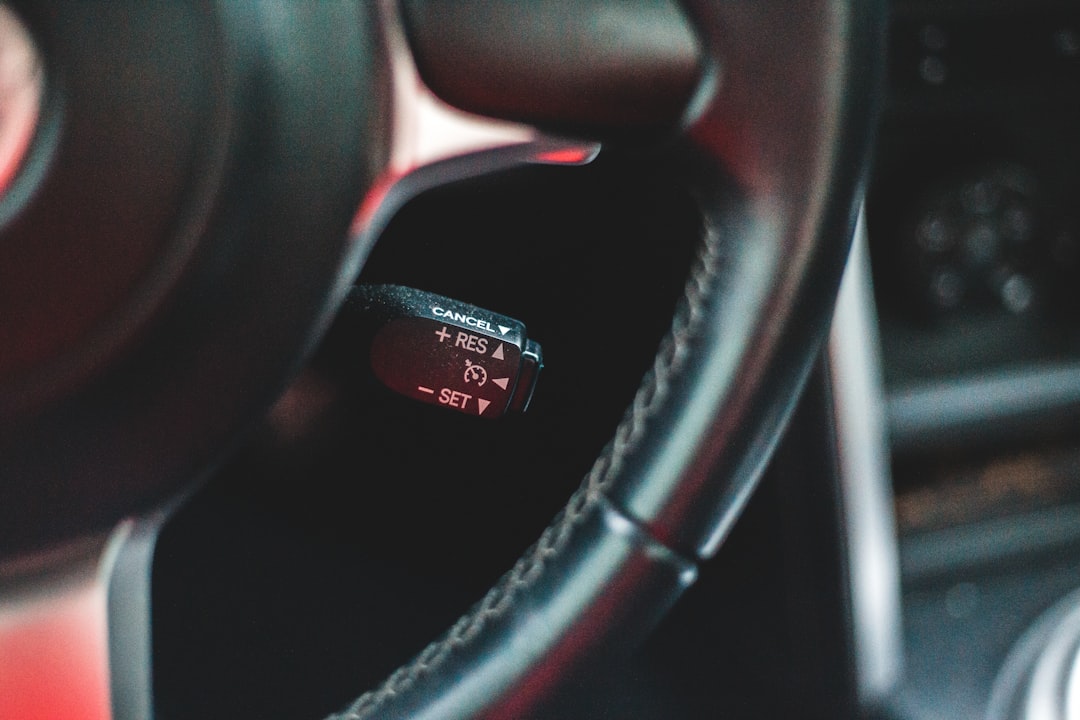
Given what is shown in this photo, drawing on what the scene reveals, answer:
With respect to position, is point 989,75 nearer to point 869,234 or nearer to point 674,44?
point 869,234

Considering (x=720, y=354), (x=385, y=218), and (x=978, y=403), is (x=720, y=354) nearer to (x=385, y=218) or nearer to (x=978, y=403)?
(x=385, y=218)

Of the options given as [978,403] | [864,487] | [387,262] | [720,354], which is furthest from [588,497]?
[978,403]

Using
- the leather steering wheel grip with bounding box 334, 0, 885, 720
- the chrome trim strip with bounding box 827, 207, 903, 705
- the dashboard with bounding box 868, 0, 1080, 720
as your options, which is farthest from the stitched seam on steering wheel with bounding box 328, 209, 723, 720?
the dashboard with bounding box 868, 0, 1080, 720

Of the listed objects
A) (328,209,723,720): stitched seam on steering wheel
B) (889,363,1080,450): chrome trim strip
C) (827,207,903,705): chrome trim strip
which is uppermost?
(328,209,723,720): stitched seam on steering wheel

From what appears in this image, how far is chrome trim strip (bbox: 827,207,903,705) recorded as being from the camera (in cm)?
82

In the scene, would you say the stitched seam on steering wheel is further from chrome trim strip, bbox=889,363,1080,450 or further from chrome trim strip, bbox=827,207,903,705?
chrome trim strip, bbox=889,363,1080,450

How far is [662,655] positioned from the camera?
0.85m

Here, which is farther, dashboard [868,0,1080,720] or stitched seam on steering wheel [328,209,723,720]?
dashboard [868,0,1080,720]


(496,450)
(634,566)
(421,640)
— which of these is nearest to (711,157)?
(634,566)

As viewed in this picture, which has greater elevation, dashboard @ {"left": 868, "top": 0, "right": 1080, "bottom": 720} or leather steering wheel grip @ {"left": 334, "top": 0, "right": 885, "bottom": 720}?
leather steering wheel grip @ {"left": 334, "top": 0, "right": 885, "bottom": 720}

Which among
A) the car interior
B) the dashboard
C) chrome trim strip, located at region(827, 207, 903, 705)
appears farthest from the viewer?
the dashboard

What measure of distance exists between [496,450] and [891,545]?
1.11ft

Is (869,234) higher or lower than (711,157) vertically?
lower

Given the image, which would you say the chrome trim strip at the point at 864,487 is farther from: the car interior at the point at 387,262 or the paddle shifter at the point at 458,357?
the paddle shifter at the point at 458,357
